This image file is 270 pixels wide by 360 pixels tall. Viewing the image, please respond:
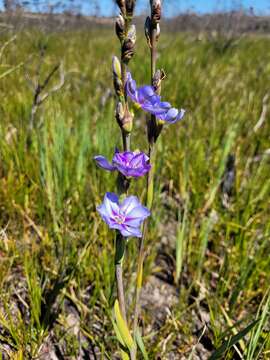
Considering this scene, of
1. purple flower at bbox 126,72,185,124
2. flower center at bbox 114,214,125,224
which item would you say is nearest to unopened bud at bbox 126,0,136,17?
purple flower at bbox 126,72,185,124

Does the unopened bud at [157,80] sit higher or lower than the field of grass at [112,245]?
higher

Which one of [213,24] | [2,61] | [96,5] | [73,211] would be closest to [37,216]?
[73,211]

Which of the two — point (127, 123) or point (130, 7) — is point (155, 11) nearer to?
point (130, 7)

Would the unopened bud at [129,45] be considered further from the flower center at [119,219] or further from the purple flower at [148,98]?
the flower center at [119,219]

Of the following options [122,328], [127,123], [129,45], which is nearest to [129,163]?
[127,123]

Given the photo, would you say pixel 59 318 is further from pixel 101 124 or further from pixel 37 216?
→ pixel 101 124

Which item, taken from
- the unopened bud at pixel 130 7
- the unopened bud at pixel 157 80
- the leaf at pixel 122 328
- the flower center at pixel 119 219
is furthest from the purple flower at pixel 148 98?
the leaf at pixel 122 328
